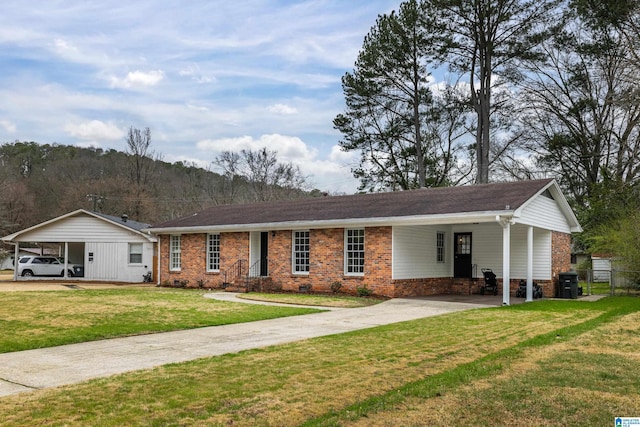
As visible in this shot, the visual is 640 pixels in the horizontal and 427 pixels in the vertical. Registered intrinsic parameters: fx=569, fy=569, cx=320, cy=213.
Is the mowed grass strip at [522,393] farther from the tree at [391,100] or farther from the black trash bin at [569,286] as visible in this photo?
the tree at [391,100]

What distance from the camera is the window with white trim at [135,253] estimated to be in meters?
30.1

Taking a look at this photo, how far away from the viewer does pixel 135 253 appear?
30.2 m

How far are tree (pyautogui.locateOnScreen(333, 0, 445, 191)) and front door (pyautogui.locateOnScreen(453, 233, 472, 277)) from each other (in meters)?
14.5

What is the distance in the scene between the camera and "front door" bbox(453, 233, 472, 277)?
855 inches

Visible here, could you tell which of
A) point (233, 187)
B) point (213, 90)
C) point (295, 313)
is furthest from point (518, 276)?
point (233, 187)

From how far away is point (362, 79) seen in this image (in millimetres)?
35969

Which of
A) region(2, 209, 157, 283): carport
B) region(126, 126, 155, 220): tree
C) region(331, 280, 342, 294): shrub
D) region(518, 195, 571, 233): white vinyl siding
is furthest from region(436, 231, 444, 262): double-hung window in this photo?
region(126, 126, 155, 220): tree

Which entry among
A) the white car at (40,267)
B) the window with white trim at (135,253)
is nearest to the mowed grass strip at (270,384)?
the window with white trim at (135,253)

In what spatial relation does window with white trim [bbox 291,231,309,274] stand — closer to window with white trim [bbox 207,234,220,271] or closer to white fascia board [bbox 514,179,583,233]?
window with white trim [bbox 207,234,220,271]

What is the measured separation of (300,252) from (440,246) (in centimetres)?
531

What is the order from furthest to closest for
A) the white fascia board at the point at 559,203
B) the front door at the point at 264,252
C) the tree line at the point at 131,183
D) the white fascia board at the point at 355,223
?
the tree line at the point at 131,183
the front door at the point at 264,252
the white fascia board at the point at 559,203
the white fascia board at the point at 355,223

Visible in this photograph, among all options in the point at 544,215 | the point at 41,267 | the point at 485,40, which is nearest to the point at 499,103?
the point at 485,40

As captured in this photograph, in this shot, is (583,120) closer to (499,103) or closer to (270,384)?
(499,103)

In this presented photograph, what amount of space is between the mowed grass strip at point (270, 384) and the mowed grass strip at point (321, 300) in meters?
6.46
